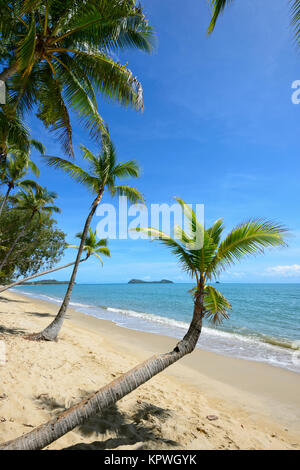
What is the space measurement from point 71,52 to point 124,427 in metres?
7.94

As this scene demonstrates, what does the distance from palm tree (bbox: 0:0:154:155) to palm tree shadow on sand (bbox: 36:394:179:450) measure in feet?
20.3

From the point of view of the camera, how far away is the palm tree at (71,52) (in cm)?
507

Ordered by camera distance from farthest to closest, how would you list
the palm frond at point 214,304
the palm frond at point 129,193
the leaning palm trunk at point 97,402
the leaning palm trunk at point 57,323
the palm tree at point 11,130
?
1. the palm frond at point 129,193
2. the leaning palm trunk at point 57,323
3. the palm tree at point 11,130
4. the palm frond at point 214,304
5. the leaning palm trunk at point 97,402

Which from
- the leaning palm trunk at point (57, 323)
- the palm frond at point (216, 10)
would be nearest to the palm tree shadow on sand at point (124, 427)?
the leaning palm trunk at point (57, 323)

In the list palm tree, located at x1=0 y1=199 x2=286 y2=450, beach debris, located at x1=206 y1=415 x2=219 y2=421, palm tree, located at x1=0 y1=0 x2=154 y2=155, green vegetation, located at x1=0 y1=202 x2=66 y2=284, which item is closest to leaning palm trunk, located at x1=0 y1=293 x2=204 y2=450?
palm tree, located at x1=0 y1=199 x2=286 y2=450

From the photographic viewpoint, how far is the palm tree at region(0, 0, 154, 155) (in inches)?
199

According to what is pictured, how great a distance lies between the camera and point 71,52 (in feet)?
19.2

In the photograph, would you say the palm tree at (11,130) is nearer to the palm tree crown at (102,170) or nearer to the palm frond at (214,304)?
the palm tree crown at (102,170)

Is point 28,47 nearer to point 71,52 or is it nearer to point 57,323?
point 71,52

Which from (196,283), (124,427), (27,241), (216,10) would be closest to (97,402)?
(124,427)

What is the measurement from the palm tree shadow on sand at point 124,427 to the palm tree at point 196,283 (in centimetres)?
76

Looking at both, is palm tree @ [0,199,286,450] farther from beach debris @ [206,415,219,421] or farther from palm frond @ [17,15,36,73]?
palm frond @ [17,15,36,73]
